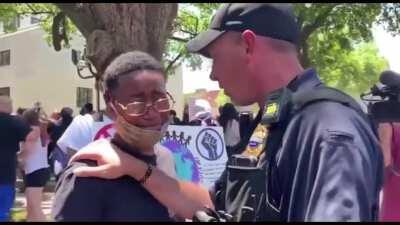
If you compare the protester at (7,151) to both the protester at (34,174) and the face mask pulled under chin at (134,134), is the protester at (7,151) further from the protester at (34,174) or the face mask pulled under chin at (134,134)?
the face mask pulled under chin at (134,134)

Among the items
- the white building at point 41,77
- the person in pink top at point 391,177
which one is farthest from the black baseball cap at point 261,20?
the white building at point 41,77

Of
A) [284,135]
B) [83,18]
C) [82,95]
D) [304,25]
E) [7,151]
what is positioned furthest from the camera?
[82,95]

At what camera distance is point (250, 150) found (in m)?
1.86

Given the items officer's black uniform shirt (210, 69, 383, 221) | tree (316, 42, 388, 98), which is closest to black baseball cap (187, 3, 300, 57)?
officer's black uniform shirt (210, 69, 383, 221)

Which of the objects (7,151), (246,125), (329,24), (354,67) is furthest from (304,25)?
(354,67)

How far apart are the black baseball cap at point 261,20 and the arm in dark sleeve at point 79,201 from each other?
633 mm

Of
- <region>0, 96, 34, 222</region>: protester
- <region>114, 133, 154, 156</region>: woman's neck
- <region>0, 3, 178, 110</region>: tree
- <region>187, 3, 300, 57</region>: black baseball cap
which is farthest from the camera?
<region>0, 3, 178, 110</region>: tree

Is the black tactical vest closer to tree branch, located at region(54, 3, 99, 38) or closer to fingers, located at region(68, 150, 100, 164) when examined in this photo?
fingers, located at region(68, 150, 100, 164)

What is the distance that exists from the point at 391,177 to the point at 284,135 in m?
2.49

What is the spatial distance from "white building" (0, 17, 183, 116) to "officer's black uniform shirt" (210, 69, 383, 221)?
31234 mm

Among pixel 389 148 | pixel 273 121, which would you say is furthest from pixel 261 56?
pixel 389 148

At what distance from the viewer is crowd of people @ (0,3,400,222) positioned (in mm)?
1471

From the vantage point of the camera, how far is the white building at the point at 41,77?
108ft

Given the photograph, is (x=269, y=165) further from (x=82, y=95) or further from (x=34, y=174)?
(x=82, y=95)
